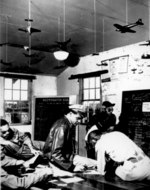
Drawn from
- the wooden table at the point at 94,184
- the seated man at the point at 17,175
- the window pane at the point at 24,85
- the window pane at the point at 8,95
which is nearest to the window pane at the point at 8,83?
the window pane at the point at 8,95

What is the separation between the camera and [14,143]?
3424 mm

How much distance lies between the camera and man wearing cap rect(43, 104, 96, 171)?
11.9ft

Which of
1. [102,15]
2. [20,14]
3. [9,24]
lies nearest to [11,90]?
[9,24]

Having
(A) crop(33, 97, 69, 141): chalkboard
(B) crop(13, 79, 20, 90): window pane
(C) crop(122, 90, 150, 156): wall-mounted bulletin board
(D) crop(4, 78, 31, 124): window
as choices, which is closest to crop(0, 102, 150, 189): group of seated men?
(C) crop(122, 90, 150, 156): wall-mounted bulletin board

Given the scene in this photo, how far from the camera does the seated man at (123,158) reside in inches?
133

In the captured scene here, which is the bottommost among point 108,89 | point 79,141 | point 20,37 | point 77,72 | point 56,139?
point 79,141

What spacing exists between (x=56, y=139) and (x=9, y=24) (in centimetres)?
401

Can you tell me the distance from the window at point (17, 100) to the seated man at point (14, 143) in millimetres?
5758

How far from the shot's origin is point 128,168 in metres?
3.37

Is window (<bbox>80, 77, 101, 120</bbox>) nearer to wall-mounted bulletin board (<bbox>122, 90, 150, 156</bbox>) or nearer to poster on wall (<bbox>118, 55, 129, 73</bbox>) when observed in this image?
poster on wall (<bbox>118, 55, 129, 73</bbox>)

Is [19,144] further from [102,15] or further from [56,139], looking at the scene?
[102,15]

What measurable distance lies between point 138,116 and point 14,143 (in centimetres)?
319

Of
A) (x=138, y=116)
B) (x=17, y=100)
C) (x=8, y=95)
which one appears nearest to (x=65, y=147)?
(x=138, y=116)

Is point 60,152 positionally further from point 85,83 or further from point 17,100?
point 17,100
